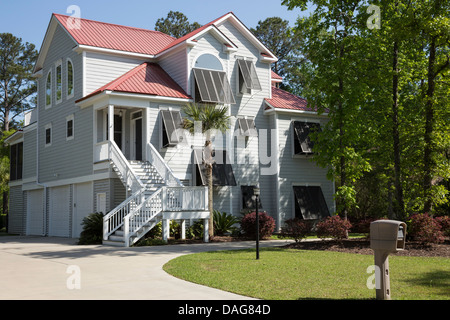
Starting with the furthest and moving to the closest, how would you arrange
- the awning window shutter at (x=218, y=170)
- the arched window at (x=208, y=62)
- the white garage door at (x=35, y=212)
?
the white garage door at (x=35, y=212), the arched window at (x=208, y=62), the awning window shutter at (x=218, y=170)

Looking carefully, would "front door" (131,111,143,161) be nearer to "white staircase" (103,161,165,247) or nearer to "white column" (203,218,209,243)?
"white staircase" (103,161,165,247)

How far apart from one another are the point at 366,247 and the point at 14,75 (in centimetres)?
5217

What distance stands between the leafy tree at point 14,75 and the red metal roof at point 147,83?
37.6m

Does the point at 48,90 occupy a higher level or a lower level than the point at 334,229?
higher

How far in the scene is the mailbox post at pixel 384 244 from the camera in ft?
25.8

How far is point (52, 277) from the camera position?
34.8 feet

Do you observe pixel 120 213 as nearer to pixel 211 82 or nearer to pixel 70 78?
pixel 211 82

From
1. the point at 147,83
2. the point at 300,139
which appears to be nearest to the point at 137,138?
the point at 147,83

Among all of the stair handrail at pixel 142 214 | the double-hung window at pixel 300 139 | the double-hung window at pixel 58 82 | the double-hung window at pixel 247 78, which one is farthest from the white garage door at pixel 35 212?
the double-hung window at pixel 300 139

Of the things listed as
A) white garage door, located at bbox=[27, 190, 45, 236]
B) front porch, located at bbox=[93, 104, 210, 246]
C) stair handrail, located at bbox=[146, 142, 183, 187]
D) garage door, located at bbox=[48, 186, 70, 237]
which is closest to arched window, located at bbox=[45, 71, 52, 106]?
garage door, located at bbox=[48, 186, 70, 237]

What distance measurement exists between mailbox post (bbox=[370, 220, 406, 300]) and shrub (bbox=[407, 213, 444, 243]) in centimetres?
911

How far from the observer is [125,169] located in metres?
20.8

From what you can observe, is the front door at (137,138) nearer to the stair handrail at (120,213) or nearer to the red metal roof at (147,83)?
the red metal roof at (147,83)
